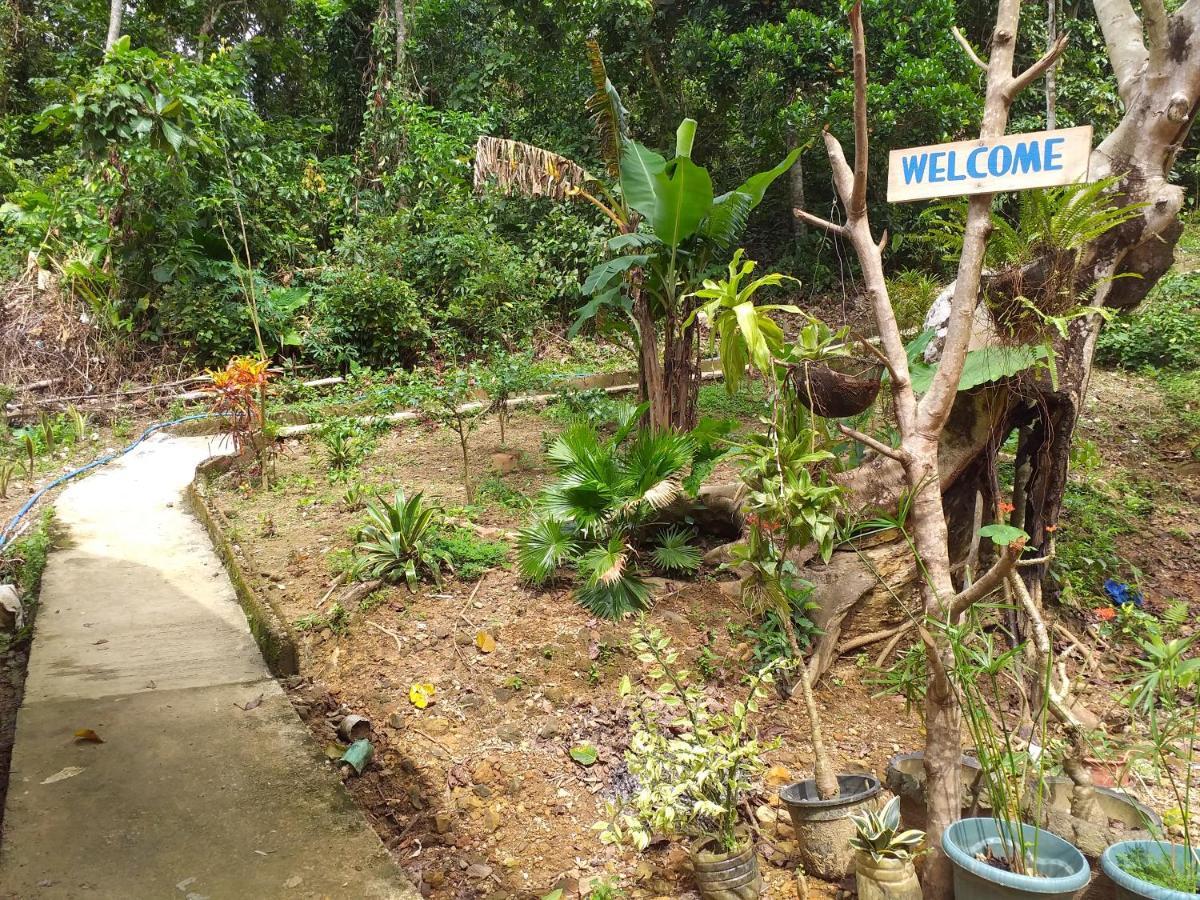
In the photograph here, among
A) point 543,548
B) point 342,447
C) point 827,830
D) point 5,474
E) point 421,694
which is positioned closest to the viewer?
point 827,830

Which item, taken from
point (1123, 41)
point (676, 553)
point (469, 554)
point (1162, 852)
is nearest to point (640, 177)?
point (676, 553)

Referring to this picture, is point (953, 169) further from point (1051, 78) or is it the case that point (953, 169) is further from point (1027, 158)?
point (1051, 78)

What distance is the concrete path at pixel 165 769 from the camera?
2496 millimetres

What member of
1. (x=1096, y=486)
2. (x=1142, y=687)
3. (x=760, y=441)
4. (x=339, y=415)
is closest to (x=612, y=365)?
(x=339, y=415)

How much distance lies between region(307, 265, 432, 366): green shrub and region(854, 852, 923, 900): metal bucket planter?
9.29 metres

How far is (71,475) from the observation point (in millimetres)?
7145

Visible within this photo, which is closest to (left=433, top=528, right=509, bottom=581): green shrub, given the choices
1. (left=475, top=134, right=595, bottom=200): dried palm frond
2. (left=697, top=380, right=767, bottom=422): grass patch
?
(left=475, top=134, right=595, bottom=200): dried palm frond

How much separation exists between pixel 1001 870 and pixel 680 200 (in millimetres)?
3809

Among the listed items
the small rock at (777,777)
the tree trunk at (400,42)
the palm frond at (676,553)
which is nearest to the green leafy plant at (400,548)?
the palm frond at (676,553)

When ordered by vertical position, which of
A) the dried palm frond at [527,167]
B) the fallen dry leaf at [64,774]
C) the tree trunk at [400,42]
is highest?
the tree trunk at [400,42]

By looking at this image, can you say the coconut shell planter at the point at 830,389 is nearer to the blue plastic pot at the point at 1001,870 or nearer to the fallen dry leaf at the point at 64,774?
the blue plastic pot at the point at 1001,870

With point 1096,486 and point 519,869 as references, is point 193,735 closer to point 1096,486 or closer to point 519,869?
point 519,869

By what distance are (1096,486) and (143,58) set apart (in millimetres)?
10040

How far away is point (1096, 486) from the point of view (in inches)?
236
